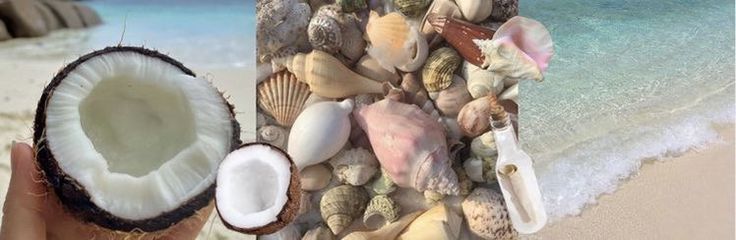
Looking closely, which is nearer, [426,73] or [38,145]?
[38,145]

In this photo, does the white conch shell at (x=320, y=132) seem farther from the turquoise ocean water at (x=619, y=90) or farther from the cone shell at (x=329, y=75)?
→ the turquoise ocean water at (x=619, y=90)

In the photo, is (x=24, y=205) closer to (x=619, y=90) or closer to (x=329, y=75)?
(x=329, y=75)

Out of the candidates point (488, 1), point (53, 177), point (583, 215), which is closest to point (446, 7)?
point (488, 1)

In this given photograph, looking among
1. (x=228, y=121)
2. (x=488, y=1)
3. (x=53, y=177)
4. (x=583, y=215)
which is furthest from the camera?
(x=583, y=215)

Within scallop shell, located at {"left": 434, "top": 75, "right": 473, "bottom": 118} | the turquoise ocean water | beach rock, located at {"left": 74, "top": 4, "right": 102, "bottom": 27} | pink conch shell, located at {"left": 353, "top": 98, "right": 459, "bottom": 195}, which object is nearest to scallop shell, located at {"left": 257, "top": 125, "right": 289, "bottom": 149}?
pink conch shell, located at {"left": 353, "top": 98, "right": 459, "bottom": 195}

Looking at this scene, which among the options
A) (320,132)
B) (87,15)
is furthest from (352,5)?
(87,15)

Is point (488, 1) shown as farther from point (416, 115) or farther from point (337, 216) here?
point (337, 216)

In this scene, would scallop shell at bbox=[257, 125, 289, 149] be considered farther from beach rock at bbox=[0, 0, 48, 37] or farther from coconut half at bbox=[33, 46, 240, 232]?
beach rock at bbox=[0, 0, 48, 37]
